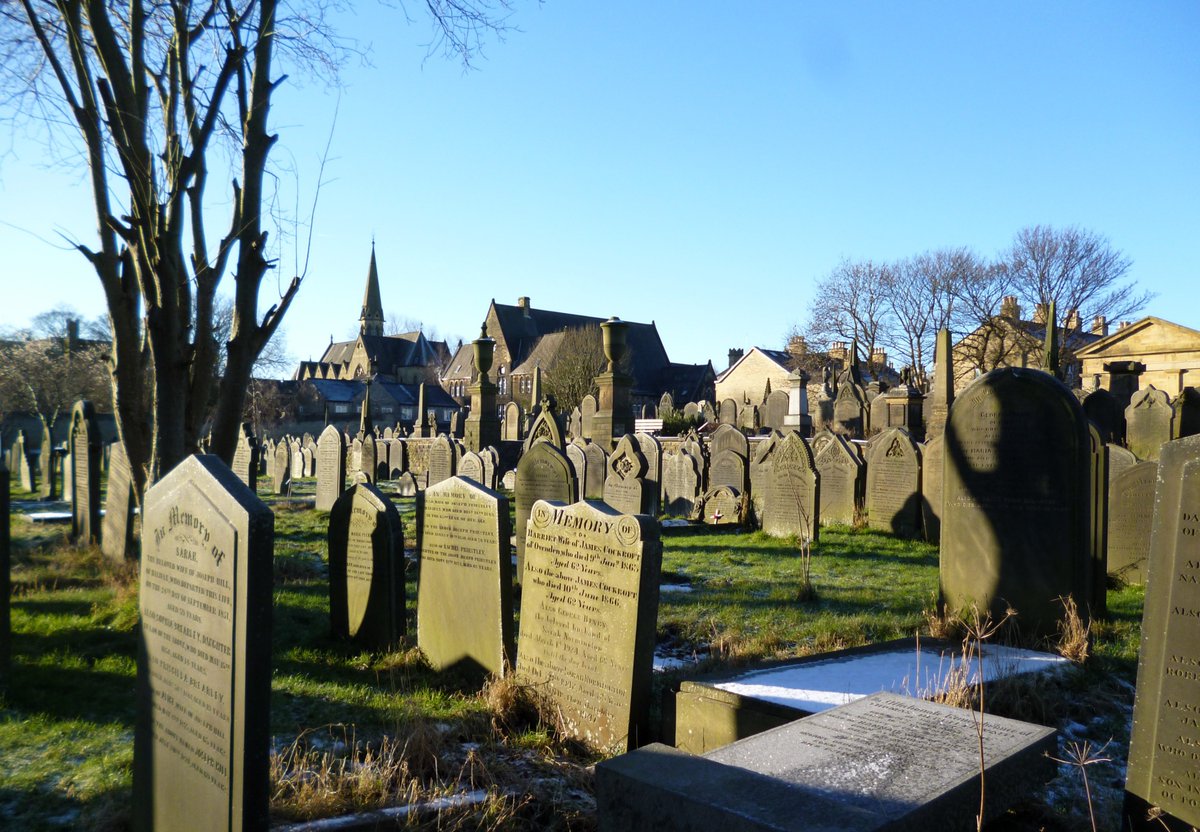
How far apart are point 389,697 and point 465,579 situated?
98cm

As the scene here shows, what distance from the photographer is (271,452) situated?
28.3m

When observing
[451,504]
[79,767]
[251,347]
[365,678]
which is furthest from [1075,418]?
[251,347]

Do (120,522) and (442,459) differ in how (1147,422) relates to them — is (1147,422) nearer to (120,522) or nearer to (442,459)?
(442,459)

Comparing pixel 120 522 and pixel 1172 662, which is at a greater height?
pixel 1172 662

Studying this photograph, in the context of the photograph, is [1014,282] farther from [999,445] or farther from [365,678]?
[365,678]

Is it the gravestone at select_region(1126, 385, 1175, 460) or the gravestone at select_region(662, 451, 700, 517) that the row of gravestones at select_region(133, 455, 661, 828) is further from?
the gravestone at select_region(1126, 385, 1175, 460)

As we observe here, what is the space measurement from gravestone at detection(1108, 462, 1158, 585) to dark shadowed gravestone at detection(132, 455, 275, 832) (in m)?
8.44

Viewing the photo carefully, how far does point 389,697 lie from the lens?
5207 mm

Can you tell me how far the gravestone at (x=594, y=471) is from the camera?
56.7 ft

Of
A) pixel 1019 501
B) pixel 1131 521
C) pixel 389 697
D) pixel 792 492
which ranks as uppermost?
pixel 1019 501

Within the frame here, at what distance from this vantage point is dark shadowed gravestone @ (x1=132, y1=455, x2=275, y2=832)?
278cm

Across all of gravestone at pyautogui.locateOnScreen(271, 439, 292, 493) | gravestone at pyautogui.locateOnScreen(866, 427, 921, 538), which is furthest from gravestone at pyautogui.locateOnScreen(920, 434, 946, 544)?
gravestone at pyautogui.locateOnScreen(271, 439, 292, 493)

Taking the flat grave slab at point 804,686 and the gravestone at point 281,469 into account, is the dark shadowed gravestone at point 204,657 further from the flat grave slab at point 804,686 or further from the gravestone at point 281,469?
the gravestone at point 281,469

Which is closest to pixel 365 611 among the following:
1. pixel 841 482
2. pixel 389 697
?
pixel 389 697
